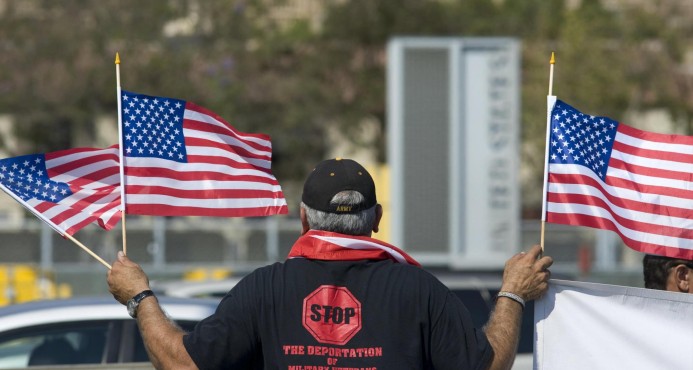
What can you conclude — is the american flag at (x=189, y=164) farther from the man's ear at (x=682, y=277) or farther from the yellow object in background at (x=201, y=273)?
the yellow object in background at (x=201, y=273)

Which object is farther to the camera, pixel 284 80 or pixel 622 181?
pixel 284 80

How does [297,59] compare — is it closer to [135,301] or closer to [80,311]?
[80,311]

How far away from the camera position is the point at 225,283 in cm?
890

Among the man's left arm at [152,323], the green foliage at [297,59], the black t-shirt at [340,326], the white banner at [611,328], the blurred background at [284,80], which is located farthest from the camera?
the green foliage at [297,59]

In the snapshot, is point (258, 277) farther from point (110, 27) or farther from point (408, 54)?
point (110, 27)

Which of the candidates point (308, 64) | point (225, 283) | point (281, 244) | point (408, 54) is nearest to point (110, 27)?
point (308, 64)

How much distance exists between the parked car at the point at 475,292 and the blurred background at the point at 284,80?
748cm

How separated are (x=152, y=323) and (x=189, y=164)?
964 millimetres

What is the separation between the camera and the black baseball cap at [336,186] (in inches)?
151

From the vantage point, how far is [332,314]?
3666 mm

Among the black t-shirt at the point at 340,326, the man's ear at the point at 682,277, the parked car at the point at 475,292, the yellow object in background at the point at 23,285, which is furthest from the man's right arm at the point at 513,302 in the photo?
the yellow object in background at the point at 23,285

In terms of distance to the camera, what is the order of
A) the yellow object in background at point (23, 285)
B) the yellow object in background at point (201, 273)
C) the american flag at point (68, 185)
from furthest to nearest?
1. the yellow object in background at point (201, 273)
2. the yellow object in background at point (23, 285)
3. the american flag at point (68, 185)

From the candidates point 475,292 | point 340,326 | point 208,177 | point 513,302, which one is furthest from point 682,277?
point 475,292

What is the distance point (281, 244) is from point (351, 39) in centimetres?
1031
